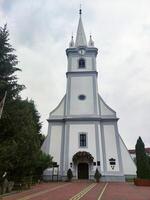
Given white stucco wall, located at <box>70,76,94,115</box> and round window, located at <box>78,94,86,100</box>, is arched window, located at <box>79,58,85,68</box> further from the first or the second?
round window, located at <box>78,94,86,100</box>

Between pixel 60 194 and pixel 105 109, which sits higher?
pixel 105 109

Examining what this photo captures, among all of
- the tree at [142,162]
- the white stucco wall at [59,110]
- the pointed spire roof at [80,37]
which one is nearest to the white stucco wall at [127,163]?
the tree at [142,162]

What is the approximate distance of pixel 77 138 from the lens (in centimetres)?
3675

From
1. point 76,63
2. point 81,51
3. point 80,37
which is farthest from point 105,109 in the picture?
point 80,37

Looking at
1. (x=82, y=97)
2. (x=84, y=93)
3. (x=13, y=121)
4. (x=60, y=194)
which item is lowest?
(x=60, y=194)

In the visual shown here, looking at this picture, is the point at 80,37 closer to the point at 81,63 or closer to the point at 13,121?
the point at 81,63

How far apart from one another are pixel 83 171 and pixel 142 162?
978 cm

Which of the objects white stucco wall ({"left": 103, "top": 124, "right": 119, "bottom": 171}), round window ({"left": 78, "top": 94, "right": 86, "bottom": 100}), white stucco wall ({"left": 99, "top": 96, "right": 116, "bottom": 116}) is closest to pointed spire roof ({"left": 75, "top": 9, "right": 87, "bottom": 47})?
round window ({"left": 78, "top": 94, "right": 86, "bottom": 100})

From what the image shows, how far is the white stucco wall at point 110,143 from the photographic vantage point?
35.8 m

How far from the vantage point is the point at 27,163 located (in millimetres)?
19828

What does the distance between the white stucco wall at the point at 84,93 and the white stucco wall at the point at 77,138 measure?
2.07m

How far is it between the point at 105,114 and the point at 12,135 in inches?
869

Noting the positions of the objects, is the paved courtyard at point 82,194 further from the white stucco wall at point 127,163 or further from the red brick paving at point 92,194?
the white stucco wall at point 127,163

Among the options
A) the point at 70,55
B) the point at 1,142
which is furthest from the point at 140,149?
the point at 70,55
